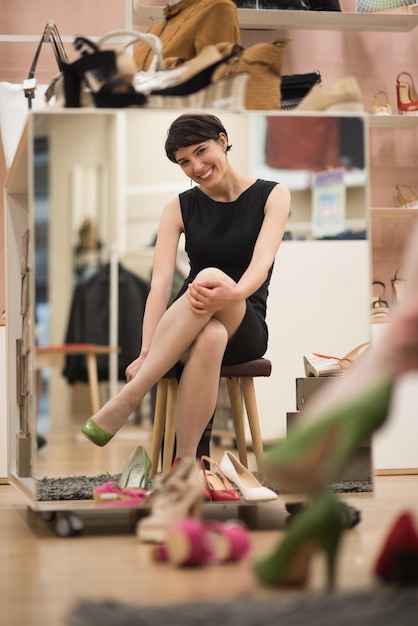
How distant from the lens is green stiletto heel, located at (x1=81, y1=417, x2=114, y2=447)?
2076mm

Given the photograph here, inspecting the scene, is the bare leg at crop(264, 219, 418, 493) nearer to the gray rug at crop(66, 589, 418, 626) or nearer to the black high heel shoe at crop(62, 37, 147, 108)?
the gray rug at crop(66, 589, 418, 626)

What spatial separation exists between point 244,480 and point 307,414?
210mm

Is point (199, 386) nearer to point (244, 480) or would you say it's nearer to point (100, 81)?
point (244, 480)

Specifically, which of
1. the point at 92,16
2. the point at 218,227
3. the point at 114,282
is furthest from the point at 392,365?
the point at 92,16

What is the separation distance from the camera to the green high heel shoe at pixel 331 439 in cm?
116

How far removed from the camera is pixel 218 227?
2.27 meters

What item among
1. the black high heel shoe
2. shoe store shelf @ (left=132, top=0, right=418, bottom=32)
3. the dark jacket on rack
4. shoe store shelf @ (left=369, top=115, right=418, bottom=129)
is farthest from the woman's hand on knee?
shoe store shelf @ (left=369, top=115, right=418, bottom=129)

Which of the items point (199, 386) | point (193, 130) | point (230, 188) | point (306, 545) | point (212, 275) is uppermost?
point (193, 130)

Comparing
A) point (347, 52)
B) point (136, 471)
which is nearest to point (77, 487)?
point (136, 471)

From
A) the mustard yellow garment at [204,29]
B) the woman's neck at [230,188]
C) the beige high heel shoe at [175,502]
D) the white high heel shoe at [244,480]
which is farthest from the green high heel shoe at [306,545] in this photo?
the mustard yellow garment at [204,29]

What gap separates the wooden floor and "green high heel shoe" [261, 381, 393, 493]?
0.20 m

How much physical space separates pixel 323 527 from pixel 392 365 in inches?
9.2

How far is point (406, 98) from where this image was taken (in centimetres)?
387

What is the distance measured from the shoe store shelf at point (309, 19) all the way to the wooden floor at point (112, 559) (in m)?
1.98
